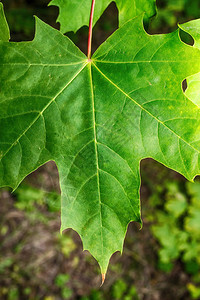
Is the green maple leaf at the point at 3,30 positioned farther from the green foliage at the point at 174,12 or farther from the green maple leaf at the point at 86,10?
the green foliage at the point at 174,12

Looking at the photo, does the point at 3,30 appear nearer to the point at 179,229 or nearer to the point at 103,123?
the point at 103,123

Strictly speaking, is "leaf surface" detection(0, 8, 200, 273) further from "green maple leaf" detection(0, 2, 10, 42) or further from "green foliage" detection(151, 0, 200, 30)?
"green foliage" detection(151, 0, 200, 30)

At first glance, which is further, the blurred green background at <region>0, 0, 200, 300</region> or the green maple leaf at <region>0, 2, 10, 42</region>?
the blurred green background at <region>0, 0, 200, 300</region>

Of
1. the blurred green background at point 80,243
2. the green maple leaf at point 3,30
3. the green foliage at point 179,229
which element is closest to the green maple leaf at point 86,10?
the green maple leaf at point 3,30

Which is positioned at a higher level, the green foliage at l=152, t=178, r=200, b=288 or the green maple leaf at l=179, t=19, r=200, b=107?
the green maple leaf at l=179, t=19, r=200, b=107

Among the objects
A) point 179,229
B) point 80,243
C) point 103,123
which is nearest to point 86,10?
point 103,123

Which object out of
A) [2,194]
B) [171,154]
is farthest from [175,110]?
[2,194]

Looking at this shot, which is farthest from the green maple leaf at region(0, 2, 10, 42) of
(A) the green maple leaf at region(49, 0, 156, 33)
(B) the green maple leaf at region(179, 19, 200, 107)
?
(B) the green maple leaf at region(179, 19, 200, 107)

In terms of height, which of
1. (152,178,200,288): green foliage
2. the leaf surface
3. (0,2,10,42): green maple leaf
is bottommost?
(152,178,200,288): green foliage
